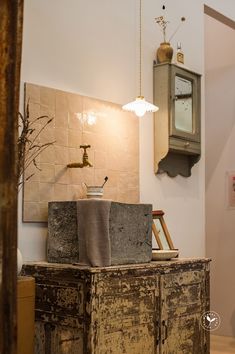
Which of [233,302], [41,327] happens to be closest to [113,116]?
[41,327]

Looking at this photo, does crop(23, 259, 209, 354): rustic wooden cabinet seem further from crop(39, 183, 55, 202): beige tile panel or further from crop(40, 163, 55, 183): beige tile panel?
crop(40, 163, 55, 183): beige tile panel

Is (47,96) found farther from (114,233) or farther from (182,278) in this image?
(182,278)

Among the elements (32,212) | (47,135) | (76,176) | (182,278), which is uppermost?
(47,135)

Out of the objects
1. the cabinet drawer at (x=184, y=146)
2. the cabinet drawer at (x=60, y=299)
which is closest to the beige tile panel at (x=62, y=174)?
the cabinet drawer at (x=60, y=299)

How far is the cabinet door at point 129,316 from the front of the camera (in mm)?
2414

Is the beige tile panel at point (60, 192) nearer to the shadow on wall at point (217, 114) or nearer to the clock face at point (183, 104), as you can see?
the clock face at point (183, 104)

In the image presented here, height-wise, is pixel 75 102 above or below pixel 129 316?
above

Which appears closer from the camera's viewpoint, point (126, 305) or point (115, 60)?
point (126, 305)

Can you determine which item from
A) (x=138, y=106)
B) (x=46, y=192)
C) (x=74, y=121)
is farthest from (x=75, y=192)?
(x=138, y=106)

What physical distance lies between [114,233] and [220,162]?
9.48 feet

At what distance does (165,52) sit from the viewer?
360 centimetres

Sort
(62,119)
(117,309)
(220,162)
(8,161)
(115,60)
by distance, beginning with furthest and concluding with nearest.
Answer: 1. (220,162)
2. (115,60)
3. (62,119)
4. (117,309)
5. (8,161)

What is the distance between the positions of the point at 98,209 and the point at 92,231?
11 cm

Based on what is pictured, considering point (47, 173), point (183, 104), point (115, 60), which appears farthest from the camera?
point (183, 104)
